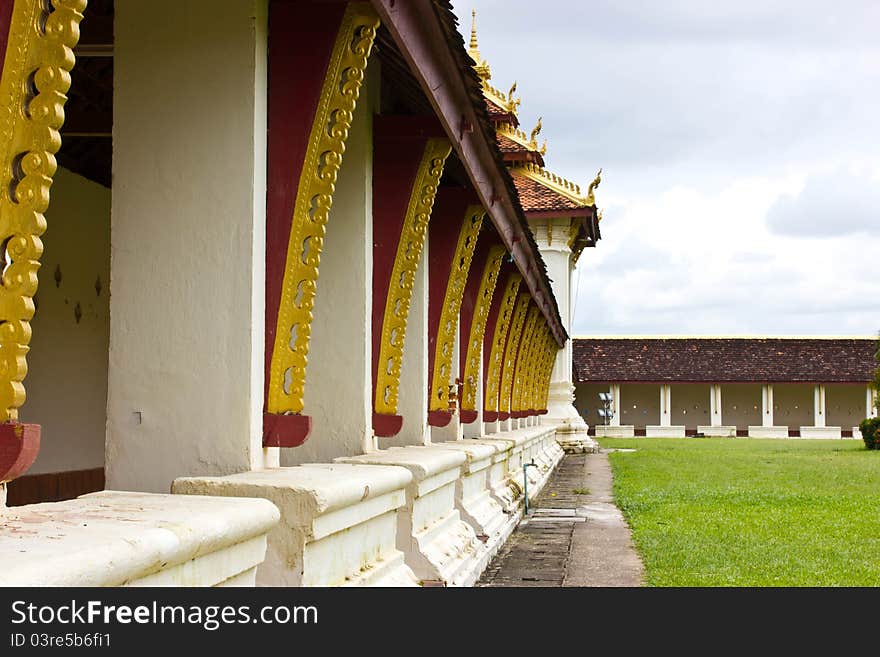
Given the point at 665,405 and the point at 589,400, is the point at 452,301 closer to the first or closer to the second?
the point at 665,405

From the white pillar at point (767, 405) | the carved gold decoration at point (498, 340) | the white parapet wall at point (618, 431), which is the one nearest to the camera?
the carved gold decoration at point (498, 340)

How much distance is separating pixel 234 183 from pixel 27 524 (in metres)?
1.57

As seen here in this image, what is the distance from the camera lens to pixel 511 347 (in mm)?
14414

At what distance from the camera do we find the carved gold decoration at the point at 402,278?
6.07 metres

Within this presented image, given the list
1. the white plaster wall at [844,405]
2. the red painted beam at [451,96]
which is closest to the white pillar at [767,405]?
the white plaster wall at [844,405]

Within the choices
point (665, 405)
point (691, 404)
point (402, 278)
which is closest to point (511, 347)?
point (402, 278)

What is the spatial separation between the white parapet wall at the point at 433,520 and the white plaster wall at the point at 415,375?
0.49 ft

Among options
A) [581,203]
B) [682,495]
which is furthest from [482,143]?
[581,203]

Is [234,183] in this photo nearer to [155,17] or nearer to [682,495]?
[155,17]

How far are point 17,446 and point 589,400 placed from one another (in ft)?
171

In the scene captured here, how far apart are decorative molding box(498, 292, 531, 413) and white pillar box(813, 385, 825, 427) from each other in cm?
3914

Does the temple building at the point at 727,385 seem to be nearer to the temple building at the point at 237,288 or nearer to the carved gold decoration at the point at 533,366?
the carved gold decoration at the point at 533,366

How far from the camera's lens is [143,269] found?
3.98 m

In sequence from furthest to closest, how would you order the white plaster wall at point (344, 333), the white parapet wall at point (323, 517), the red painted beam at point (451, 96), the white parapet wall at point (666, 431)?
the white parapet wall at point (666, 431)
the white plaster wall at point (344, 333)
the red painted beam at point (451, 96)
the white parapet wall at point (323, 517)
